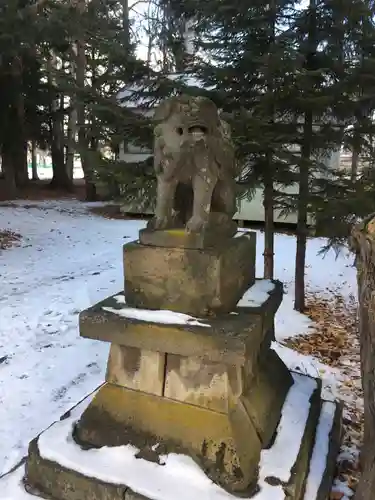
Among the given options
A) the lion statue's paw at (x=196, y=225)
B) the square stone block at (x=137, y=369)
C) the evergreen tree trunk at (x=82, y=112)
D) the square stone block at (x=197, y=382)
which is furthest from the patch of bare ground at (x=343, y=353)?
the evergreen tree trunk at (x=82, y=112)

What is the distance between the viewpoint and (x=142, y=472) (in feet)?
6.75

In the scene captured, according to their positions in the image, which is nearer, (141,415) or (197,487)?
(197,487)

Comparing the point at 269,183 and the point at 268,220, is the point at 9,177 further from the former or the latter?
the point at 269,183

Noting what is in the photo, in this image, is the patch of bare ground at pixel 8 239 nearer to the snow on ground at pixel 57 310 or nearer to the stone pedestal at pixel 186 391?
the snow on ground at pixel 57 310

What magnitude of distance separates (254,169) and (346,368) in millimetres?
2372

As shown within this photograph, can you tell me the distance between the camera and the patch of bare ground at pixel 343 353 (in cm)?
269

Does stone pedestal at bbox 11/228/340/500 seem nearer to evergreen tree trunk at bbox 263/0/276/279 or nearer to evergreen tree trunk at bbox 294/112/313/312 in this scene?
evergreen tree trunk at bbox 263/0/276/279

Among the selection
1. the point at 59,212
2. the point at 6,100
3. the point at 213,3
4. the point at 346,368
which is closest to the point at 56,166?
the point at 6,100

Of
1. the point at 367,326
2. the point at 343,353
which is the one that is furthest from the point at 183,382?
the point at 343,353

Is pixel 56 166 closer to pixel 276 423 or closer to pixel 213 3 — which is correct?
pixel 213 3

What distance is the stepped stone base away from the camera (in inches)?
77.4

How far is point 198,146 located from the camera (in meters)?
2.16

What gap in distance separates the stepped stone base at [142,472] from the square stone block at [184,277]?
77cm

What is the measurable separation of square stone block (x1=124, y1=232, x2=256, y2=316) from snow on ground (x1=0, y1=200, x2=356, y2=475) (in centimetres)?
147
